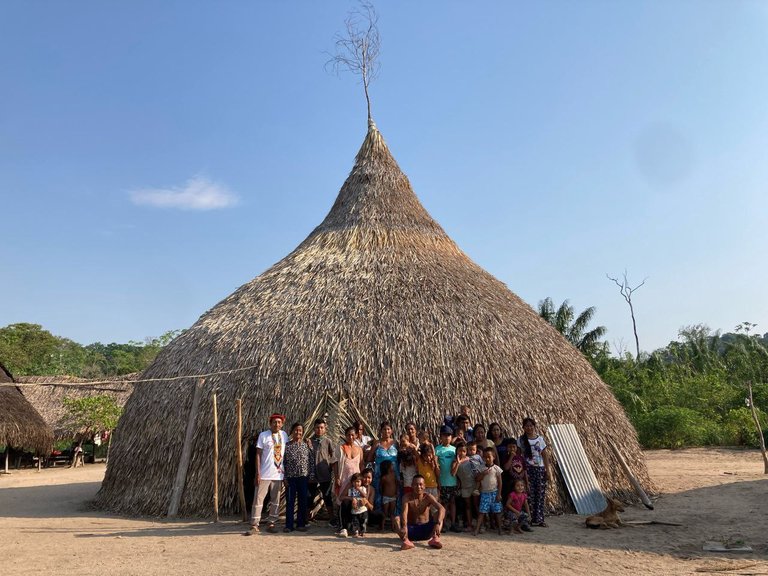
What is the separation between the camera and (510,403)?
8.20m

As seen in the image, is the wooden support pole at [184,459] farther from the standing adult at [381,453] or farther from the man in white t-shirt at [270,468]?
the standing adult at [381,453]

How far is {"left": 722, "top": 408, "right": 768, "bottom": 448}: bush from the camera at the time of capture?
17828mm

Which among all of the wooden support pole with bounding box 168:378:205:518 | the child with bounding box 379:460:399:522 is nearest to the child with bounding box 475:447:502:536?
the child with bounding box 379:460:399:522

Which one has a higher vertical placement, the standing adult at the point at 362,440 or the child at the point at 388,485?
the standing adult at the point at 362,440

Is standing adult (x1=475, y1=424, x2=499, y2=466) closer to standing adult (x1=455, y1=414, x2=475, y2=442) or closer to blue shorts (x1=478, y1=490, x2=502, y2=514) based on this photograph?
standing adult (x1=455, y1=414, x2=475, y2=442)

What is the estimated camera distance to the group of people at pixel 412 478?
6.57m

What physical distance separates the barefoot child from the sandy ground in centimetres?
22

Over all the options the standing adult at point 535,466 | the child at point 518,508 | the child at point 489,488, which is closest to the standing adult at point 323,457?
the child at point 489,488

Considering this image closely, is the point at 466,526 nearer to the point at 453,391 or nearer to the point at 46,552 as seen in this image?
the point at 453,391

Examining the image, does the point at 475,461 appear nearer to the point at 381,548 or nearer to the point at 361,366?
the point at 381,548

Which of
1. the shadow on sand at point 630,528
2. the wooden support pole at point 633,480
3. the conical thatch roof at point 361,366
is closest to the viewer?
the shadow on sand at point 630,528

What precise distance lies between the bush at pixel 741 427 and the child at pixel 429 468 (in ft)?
50.5

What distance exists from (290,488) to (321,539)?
2.45 feet

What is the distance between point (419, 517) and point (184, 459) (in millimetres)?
3539
